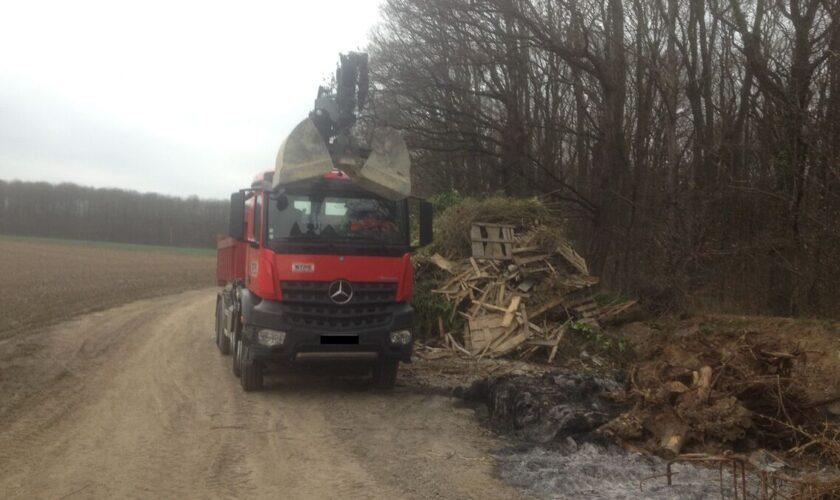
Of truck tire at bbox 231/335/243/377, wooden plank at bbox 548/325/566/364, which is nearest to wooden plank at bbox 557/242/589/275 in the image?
wooden plank at bbox 548/325/566/364

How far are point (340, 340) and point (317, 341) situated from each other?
0.29 m

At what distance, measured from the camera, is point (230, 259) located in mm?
13164

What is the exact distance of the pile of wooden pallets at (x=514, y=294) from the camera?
12531 millimetres

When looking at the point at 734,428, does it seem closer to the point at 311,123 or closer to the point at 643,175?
the point at 311,123

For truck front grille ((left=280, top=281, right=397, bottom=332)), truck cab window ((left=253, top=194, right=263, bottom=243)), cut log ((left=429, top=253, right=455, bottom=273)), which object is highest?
truck cab window ((left=253, top=194, right=263, bottom=243))

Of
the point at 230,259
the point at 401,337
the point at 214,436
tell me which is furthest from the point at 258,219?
the point at 230,259

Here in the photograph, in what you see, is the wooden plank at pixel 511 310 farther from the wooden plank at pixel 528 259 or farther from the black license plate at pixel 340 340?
the black license plate at pixel 340 340

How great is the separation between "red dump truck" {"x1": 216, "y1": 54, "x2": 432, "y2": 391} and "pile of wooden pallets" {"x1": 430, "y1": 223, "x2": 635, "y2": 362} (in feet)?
10.5

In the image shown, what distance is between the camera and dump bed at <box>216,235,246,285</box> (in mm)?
11484

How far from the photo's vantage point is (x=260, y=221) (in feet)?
31.4

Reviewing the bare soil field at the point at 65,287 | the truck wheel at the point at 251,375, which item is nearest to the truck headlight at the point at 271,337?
the truck wheel at the point at 251,375

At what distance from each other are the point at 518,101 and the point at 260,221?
52.9 ft

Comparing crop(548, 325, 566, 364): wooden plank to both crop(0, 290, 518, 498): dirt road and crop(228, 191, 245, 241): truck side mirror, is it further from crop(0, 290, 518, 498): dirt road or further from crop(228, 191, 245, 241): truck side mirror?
crop(228, 191, 245, 241): truck side mirror

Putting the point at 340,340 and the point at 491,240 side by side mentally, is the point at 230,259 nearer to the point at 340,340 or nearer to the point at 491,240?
the point at 340,340
